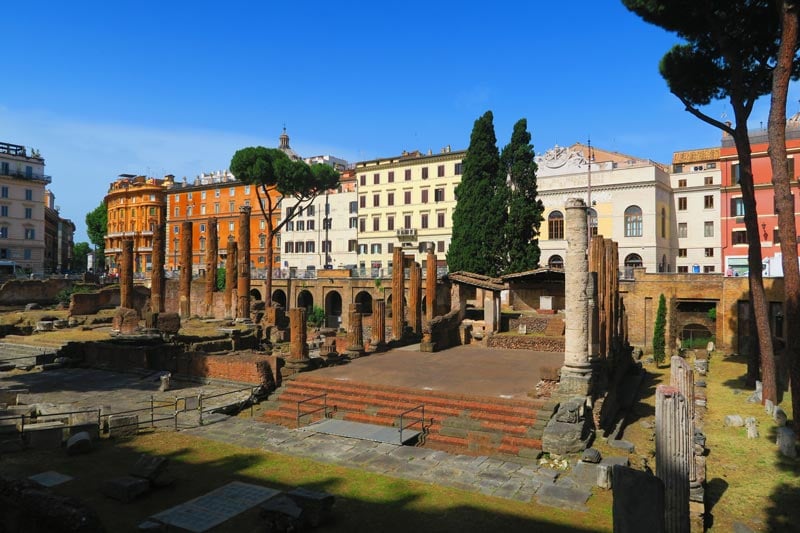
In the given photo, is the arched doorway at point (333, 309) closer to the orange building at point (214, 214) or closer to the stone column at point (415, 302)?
the orange building at point (214, 214)

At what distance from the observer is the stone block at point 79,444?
484 inches

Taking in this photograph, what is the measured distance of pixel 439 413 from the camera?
1553cm

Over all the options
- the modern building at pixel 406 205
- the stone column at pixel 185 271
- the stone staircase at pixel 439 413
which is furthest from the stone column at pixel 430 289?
the stone column at pixel 185 271

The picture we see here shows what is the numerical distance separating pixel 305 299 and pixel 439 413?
37.9 meters

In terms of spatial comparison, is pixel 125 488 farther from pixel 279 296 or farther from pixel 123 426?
pixel 279 296

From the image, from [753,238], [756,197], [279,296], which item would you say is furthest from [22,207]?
[756,197]

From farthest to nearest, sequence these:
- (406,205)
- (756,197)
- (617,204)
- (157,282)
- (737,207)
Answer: (406,205), (617,204), (737,207), (756,197), (157,282)

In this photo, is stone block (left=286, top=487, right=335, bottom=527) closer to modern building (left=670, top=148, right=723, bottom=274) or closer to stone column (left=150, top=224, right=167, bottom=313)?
stone column (left=150, top=224, right=167, bottom=313)

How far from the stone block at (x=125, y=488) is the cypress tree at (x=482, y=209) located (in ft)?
104

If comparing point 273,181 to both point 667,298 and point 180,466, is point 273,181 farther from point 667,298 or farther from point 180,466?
point 180,466

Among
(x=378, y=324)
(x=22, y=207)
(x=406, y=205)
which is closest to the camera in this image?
(x=378, y=324)

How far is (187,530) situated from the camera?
875 centimetres

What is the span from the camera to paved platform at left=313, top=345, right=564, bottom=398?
680 inches

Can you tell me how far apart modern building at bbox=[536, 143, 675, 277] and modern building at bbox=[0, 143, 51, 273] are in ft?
173
